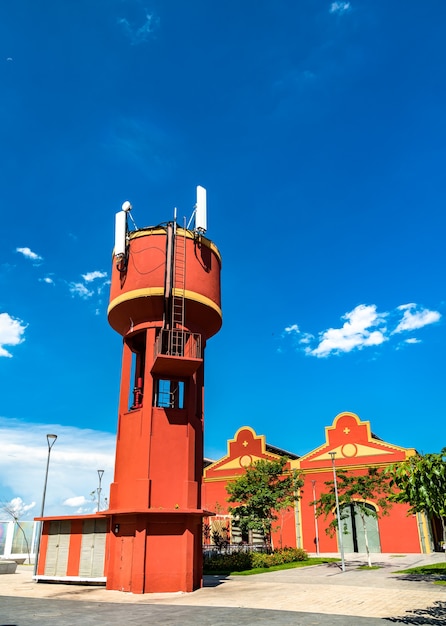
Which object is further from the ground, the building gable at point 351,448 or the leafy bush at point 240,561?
the building gable at point 351,448

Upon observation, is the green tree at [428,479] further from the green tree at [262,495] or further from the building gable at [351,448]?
the building gable at [351,448]

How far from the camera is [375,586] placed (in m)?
20.4

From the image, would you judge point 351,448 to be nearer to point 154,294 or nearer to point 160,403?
point 160,403

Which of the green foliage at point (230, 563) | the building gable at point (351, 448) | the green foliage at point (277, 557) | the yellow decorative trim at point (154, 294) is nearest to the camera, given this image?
the yellow decorative trim at point (154, 294)

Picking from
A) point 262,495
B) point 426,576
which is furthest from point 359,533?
point 426,576

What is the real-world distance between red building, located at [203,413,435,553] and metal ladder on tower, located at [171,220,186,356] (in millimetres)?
21518

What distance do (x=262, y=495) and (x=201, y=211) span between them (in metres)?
20.5

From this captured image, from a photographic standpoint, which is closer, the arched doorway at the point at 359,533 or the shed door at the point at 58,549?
the shed door at the point at 58,549

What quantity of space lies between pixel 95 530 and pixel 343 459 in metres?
25.3

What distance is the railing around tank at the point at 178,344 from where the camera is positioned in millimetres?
22125

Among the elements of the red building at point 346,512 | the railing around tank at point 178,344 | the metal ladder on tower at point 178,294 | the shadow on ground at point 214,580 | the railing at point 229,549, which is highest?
the metal ladder on tower at point 178,294

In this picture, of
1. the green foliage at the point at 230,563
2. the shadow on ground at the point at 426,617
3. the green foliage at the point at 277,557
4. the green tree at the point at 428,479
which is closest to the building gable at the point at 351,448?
the green foliage at the point at 277,557

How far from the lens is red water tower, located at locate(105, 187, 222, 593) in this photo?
66.4 feet

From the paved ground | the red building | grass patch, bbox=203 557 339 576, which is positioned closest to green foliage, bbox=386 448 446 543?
the paved ground
